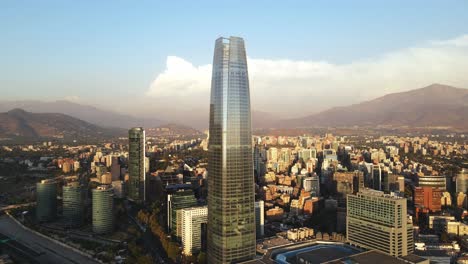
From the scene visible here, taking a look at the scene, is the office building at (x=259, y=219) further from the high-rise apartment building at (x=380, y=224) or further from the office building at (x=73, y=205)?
the office building at (x=73, y=205)

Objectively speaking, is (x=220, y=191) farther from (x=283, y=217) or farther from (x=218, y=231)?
(x=283, y=217)

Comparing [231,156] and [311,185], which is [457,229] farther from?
[231,156]

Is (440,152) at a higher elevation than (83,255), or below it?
higher

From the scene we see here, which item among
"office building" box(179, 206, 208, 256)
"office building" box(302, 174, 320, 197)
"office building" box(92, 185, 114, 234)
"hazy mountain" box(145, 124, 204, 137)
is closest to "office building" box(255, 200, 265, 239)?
"office building" box(179, 206, 208, 256)

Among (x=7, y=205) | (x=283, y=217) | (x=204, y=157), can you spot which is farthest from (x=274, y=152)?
(x=7, y=205)

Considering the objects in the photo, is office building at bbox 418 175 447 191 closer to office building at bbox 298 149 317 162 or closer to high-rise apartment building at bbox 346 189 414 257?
high-rise apartment building at bbox 346 189 414 257

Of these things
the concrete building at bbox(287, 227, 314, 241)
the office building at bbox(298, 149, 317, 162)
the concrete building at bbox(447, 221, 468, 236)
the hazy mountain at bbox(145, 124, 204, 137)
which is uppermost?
the hazy mountain at bbox(145, 124, 204, 137)

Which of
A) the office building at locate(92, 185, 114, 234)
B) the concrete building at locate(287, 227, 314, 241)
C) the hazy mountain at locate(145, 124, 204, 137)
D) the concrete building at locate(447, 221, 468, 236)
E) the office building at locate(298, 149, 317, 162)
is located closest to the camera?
the concrete building at locate(287, 227, 314, 241)
